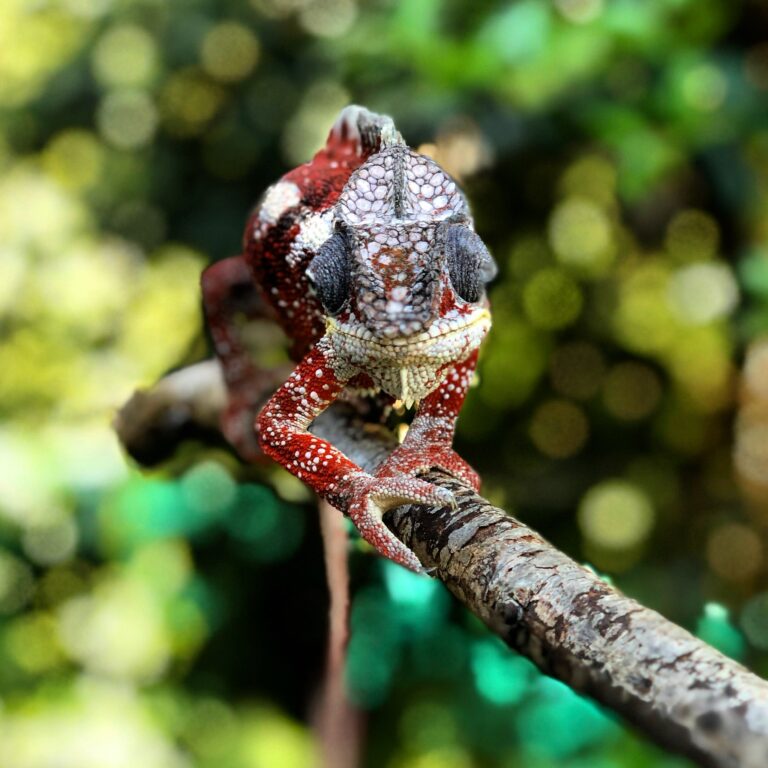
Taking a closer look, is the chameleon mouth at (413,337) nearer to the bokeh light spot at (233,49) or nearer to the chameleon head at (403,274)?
the chameleon head at (403,274)

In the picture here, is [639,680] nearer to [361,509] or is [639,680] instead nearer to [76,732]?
[361,509]

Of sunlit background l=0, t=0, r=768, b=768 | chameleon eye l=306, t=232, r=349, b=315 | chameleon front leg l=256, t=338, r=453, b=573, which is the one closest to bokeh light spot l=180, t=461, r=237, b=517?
sunlit background l=0, t=0, r=768, b=768

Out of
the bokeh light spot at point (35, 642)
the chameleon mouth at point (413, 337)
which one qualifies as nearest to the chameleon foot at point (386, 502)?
the chameleon mouth at point (413, 337)

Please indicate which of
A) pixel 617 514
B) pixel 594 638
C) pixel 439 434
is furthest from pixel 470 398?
pixel 594 638

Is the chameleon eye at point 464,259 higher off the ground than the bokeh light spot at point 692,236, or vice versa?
the bokeh light spot at point 692,236

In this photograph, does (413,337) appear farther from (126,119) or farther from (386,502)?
(126,119)

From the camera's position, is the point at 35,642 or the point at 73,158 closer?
the point at 35,642

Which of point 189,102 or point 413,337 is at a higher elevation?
point 189,102
